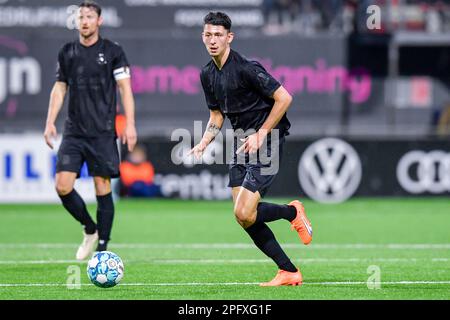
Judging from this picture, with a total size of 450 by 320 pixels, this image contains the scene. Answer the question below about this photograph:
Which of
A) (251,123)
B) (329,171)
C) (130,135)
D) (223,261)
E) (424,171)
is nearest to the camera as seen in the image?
(251,123)

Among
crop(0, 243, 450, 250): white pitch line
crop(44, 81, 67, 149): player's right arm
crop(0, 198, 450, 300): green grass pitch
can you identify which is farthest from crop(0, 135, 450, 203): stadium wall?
crop(44, 81, 67, 149): player's right arm

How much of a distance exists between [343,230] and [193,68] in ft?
21.4

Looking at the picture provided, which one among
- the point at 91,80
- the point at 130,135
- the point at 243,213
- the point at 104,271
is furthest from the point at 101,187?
the point at 243,213

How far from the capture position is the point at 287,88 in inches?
795

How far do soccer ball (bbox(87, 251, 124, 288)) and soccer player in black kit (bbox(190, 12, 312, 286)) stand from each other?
1030mm

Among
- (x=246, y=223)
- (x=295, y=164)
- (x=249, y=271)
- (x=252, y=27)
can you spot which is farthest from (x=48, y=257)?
(x=252, y=27)

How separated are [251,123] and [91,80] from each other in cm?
237

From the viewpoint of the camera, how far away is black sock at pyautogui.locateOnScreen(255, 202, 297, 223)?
345 inches

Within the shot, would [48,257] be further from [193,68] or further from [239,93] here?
[193,68]

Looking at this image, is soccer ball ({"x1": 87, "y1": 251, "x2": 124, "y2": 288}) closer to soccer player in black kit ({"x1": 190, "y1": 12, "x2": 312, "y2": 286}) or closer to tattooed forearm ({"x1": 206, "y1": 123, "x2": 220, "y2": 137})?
soccer player in black kit ({"x1": 190, "y1": 12, "x2": 312, "y2": 286})

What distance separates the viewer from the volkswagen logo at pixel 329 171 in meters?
19.1

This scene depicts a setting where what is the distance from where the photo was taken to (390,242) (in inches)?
515

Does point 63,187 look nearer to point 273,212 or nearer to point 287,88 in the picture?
point 273,212

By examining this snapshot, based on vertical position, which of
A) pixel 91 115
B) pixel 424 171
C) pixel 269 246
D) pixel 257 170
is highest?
pixel 91 115
